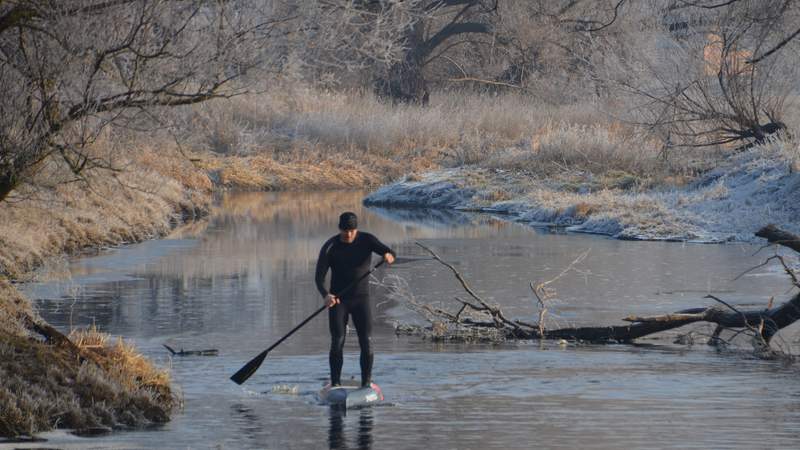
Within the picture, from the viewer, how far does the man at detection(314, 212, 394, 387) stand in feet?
48.5

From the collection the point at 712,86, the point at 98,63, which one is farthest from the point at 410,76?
the point at 98,63

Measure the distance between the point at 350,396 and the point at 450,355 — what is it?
3.60 m

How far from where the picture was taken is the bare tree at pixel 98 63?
55.6 feet

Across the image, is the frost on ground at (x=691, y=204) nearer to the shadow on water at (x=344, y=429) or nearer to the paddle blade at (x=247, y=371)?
the paddle blade at (x=247, y=371)

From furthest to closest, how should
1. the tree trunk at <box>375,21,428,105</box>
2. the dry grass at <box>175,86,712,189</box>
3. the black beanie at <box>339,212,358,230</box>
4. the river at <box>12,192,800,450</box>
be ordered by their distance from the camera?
1. the tree trunk at <box>375,21,428,105</box>
2. the dry grass at <box>175,86,712,189</box>
3. the black beanie at <box>339,212,358,230</box>
4. the river at <box>12,192,800,450</box>

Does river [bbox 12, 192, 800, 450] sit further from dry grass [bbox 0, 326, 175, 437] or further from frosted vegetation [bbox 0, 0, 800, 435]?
frosted vegetation [bbox 0, 0, 800, 435]

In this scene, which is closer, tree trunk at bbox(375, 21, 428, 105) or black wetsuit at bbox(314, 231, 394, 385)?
black wetsuit at bbox(314, 231, 394, 385)

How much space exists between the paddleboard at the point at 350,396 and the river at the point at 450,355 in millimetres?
167

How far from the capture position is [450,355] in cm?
1775

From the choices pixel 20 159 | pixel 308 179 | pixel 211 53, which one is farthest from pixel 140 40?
pixel 308 179

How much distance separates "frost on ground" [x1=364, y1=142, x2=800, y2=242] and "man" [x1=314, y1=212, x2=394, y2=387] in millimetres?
17332

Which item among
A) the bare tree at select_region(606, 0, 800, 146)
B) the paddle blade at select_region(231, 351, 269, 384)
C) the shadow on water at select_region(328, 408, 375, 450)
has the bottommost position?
the shadow on water at select_region(328, 408, 375, 450)

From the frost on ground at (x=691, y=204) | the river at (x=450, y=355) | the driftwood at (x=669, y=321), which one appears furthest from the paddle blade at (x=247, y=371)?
the frost on ground at (x=691, y=204)

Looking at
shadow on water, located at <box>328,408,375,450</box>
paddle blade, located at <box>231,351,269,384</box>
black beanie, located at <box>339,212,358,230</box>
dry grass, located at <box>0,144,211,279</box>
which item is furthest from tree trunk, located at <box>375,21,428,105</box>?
shadow on water, located at <box>328,408,375,450</box>
